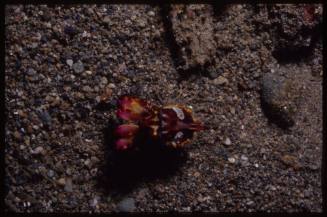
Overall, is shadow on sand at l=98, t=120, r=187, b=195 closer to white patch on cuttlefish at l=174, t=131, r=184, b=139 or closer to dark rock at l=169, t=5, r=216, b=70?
white patch on cuttlefish at l=174, t=131, r=184, b=139

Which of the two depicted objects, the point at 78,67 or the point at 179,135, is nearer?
the point at 179,135

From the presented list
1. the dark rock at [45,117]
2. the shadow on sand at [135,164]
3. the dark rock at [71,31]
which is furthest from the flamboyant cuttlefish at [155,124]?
the dark rock at [71,31]

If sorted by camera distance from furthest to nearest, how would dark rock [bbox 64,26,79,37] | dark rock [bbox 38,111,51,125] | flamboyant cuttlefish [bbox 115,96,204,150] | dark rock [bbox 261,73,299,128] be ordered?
dark rock [bbox 261,73,299,128]
dark rock [bbox 64,26,79,37]
dark rock [bbox 38,111,51,125]
flamboyant cuttlefish [bbox 115,96,204,150]

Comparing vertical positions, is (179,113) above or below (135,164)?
above

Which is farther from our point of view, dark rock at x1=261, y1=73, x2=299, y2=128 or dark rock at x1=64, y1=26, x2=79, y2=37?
dark rock at x1=261, y1=73, x2=299, y2=128

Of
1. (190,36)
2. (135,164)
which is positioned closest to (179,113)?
(135,164)

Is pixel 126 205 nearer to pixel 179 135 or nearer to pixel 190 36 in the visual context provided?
pixel 179 135

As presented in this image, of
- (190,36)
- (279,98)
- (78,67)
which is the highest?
(190,36)

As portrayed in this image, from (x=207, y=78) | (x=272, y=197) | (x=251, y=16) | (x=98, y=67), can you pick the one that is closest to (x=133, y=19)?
(x=98, y=67)

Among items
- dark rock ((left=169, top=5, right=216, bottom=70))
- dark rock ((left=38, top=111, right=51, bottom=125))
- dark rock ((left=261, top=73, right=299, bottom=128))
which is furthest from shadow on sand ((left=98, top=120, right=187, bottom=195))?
dark rock ((left=261, top=73, right=299, bottom=128))

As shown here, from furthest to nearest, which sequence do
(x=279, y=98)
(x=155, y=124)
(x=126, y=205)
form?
(x=279, y=98) → (x=126, y=205) → (x=155, y=124)

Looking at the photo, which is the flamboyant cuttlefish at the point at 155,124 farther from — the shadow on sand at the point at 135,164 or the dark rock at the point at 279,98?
the dark rock at the point at 279,98
